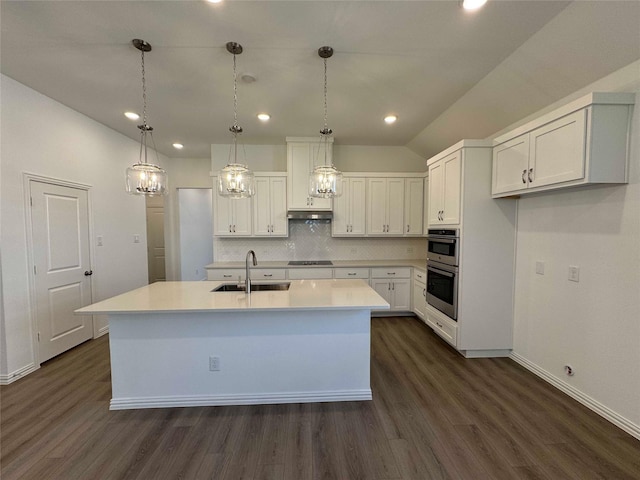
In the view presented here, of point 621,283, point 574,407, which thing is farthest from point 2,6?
point 574,407

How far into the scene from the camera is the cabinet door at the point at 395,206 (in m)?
4.65

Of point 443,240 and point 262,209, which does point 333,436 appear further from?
point 262,209

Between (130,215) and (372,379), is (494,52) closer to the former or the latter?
(372,379)

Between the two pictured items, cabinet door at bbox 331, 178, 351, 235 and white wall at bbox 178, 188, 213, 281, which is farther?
white wall at bbox 178, 188, 213, 281

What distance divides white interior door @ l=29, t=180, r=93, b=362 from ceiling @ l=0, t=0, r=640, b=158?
3.79 feet

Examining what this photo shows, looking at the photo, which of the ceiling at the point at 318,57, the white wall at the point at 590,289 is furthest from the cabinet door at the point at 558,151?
the ceiling at the point at 318,57

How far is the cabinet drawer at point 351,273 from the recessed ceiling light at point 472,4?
3.25 meters

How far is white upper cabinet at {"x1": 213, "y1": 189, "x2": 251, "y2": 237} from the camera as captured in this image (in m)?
4.52

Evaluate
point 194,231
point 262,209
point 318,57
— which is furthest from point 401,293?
point 194,231

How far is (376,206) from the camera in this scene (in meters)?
4.66

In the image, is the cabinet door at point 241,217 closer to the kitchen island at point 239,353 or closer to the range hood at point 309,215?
the range hood at point 309,215

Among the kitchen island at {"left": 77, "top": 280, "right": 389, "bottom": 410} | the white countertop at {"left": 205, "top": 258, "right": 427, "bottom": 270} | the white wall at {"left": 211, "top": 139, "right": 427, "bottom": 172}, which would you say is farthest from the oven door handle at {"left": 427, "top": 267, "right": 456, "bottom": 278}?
the white wall at {"left": 211, "top": 139, "right": 427, "bottom": 172}

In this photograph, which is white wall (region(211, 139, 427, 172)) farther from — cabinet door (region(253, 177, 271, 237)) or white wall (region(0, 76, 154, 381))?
white wall (region(0, 76, 154, 381))

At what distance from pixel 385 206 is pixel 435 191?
1139 mm
